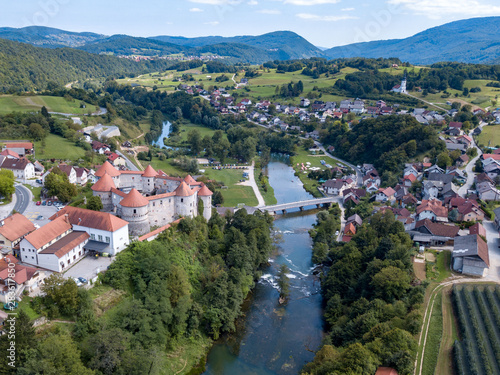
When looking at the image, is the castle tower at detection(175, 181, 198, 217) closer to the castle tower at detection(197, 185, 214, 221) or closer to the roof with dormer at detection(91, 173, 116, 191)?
the castle tower at detection(197, 185, 214, 221)

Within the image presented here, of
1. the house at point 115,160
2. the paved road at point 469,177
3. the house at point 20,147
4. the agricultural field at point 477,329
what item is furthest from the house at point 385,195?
the house at point 20,147

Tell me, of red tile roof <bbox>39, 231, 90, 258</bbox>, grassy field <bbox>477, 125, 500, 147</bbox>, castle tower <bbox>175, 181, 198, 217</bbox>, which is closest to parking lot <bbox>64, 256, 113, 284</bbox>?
red tile roof <bbox>39, 231, 90, 258</bbox>

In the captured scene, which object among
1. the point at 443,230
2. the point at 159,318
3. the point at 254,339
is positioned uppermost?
the point at 443,230

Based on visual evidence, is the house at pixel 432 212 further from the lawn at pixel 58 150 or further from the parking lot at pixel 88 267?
the lawn at pixel 58 150

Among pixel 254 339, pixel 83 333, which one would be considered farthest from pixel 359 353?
pixel 83 333

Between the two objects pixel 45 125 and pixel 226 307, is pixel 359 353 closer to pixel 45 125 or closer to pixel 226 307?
pixel 226 307

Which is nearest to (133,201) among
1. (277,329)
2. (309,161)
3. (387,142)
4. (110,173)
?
(110,173)

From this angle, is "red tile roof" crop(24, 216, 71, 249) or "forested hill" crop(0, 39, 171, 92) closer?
"red tile roof" crop(24, 216, 71, 249)
